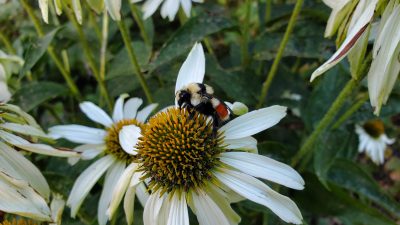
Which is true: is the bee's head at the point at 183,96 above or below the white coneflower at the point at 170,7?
above

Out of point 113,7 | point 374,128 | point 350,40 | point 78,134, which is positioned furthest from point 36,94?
point 374,128

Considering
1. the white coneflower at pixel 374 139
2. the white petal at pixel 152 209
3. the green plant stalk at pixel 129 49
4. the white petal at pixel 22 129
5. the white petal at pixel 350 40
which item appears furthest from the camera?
the white coneflower at pixel 374 139

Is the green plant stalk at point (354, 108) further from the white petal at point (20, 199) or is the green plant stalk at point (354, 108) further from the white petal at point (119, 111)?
the white petal at point (20, 199)

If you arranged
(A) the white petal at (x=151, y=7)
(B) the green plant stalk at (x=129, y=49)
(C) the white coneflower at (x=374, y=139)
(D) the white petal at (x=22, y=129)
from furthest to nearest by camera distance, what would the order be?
1. (C) the white coneflower at (x=374, y=139)
2. (A) the white petal at (x=151, y=7)
3. (B) the green plant stalk at (x=129, y=49)
4. (D) the white petal at (x=22, y=129)

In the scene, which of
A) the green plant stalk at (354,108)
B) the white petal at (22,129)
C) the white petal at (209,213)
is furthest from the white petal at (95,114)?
the green plant stalk at (354,108)

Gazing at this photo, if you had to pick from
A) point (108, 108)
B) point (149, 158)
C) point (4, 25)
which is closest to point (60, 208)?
point (149, 158)

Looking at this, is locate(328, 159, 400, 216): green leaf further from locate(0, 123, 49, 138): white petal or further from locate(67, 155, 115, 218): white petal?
locate(0, 123, 49, 138): white petal

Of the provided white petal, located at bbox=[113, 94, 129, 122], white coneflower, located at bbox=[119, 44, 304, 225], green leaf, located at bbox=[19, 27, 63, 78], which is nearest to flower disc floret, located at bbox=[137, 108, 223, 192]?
white coneflower, located at bbox=[119, 44, 304, 225]

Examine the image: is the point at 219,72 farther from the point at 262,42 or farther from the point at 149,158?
the point at 149,158
